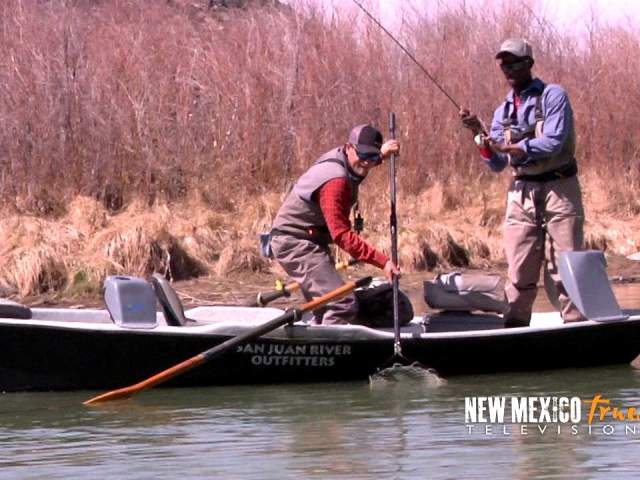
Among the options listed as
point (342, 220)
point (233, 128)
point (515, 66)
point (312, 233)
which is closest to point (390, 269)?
point (342, 220)

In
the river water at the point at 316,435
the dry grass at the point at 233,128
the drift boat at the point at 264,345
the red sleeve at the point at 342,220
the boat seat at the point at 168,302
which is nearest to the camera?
the river water at the point at 316,435

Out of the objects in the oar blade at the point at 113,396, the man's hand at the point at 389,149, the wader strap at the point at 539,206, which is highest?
the man's hand at the point at 389,149

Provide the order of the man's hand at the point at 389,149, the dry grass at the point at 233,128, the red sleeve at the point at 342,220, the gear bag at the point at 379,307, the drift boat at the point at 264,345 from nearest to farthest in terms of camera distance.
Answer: the drift boat at the point at 264,345, the red sleeve at the point at 342,220, the man's hand at the point at 389,149, the gear bag at the point at 379,307, the dry grass at the point at 233,128

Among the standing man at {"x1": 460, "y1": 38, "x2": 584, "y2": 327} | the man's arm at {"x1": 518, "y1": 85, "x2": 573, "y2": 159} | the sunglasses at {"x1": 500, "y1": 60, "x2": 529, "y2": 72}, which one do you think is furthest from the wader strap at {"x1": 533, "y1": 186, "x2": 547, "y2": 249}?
the sunglasses at {"x1": 500, "y1": 60, "x2": 529, "y2": 72}

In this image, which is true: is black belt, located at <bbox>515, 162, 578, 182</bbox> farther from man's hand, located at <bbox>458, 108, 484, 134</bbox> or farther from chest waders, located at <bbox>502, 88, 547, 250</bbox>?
man's hand, located at <bbox>458, 108, 484, 134</bbox>

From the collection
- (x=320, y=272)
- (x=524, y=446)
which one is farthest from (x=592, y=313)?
(x=524, y=446)

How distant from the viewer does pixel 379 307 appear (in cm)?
946

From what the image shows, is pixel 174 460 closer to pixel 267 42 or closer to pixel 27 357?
pixel 27 357

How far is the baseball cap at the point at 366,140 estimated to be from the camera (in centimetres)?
901

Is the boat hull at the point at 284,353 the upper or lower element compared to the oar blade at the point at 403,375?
upper

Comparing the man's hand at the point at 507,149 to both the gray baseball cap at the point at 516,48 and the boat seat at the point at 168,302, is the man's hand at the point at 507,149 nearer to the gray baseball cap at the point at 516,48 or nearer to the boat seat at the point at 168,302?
the gray baseball cap at the point at 516,48

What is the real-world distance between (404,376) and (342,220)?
2.85 ft

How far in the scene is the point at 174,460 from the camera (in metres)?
7.16

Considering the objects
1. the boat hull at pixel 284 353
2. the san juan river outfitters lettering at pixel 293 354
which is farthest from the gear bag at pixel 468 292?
the san juan river outfitters lettering at pixel 293 354
